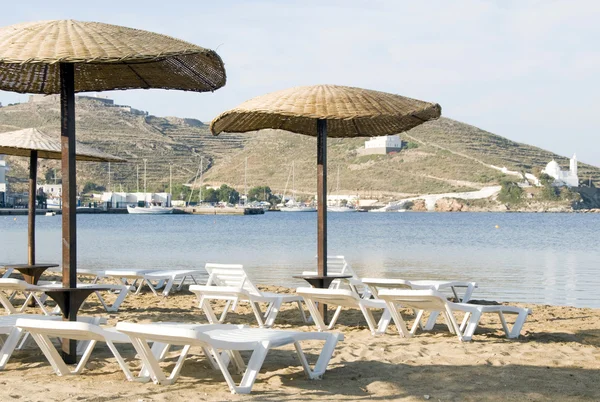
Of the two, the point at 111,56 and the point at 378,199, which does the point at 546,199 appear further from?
the point at 111,56

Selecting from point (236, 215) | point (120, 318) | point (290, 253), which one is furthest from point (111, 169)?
point (120, 318)

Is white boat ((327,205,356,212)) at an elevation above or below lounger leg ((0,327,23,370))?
below

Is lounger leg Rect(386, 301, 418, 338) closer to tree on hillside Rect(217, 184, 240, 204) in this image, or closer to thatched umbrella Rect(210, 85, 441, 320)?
thatched umbrella Rect(210, 85, 441, 320)

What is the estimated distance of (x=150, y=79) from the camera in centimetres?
597

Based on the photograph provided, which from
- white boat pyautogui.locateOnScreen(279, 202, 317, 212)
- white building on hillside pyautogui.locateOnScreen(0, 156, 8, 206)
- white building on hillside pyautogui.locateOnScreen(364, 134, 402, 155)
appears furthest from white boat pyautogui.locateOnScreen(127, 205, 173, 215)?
white building on hillside pyautogui.locateOnScreen(364, 134, 402, 155)

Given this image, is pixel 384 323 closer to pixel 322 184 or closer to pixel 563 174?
pixel 322 184

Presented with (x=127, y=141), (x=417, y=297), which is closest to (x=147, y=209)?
(x=127, y=141)

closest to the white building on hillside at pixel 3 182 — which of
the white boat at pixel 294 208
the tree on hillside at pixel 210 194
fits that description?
the tree on hillside at pixel 210 194

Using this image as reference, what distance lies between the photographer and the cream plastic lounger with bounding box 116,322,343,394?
430 centimetres

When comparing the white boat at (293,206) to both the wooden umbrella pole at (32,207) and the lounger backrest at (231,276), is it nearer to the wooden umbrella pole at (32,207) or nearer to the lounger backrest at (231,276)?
the wooden umbrella pole at (32,207)

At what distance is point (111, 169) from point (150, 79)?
98.2 metres

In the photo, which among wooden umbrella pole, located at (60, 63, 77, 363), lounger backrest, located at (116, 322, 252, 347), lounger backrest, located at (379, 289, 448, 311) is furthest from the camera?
lounger backrest, located at (379, 289, 448, 311)

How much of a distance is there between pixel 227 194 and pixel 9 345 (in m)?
97.4

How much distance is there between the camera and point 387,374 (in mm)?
5160
